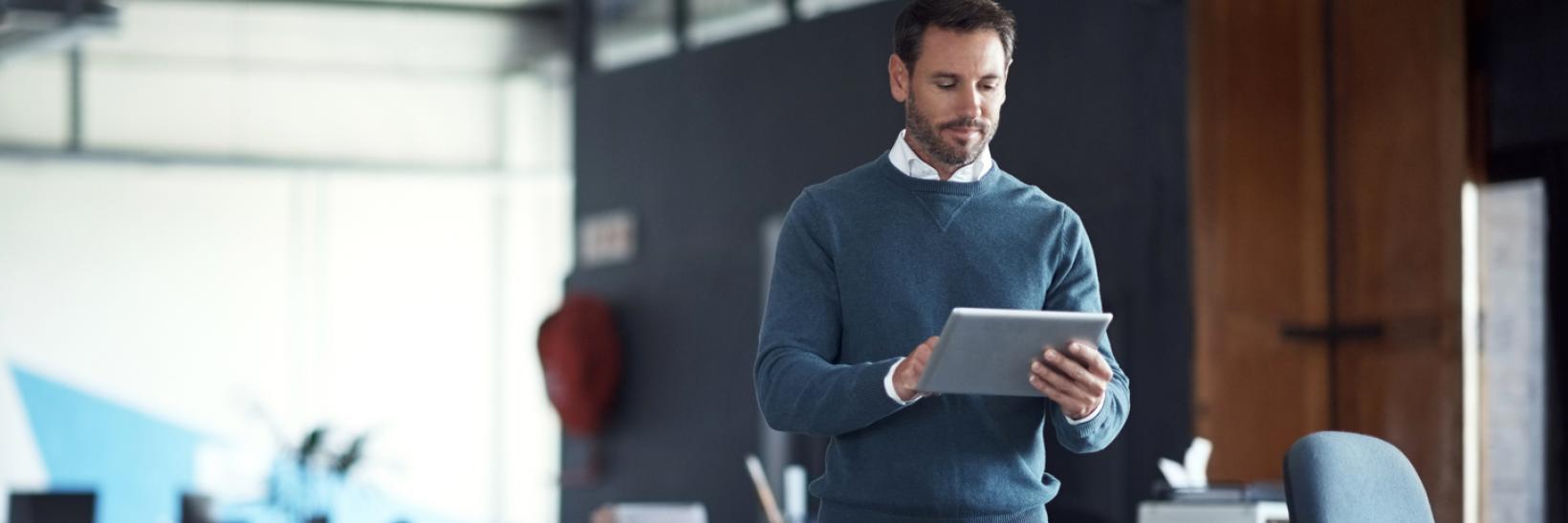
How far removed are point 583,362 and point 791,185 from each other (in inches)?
50.3

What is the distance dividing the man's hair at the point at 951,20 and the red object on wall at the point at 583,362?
5497 mm

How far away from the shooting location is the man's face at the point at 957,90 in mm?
1926

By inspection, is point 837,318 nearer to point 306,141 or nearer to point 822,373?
point 822,373

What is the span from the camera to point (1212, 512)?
375 centimetres

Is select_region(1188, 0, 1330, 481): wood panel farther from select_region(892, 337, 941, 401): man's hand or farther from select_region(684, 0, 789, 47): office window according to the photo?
select_region(892, 337, 941, 401): man's hand

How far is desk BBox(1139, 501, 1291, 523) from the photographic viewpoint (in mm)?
3713

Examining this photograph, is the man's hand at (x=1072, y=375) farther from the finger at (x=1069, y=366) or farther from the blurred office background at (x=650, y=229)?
the blurred office background at (x=650, y=229)

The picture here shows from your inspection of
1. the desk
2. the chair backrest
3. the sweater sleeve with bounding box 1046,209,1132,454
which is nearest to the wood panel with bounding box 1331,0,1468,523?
the desk

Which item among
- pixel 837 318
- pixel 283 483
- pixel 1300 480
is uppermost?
pixel 837 318

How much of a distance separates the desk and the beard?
1.92 m

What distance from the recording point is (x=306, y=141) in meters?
10.7

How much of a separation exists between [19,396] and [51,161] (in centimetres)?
120

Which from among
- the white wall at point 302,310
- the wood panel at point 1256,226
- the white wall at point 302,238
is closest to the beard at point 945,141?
the wood panel at point 1256,226

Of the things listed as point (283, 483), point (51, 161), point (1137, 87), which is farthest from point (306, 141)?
point (1137, 87)
